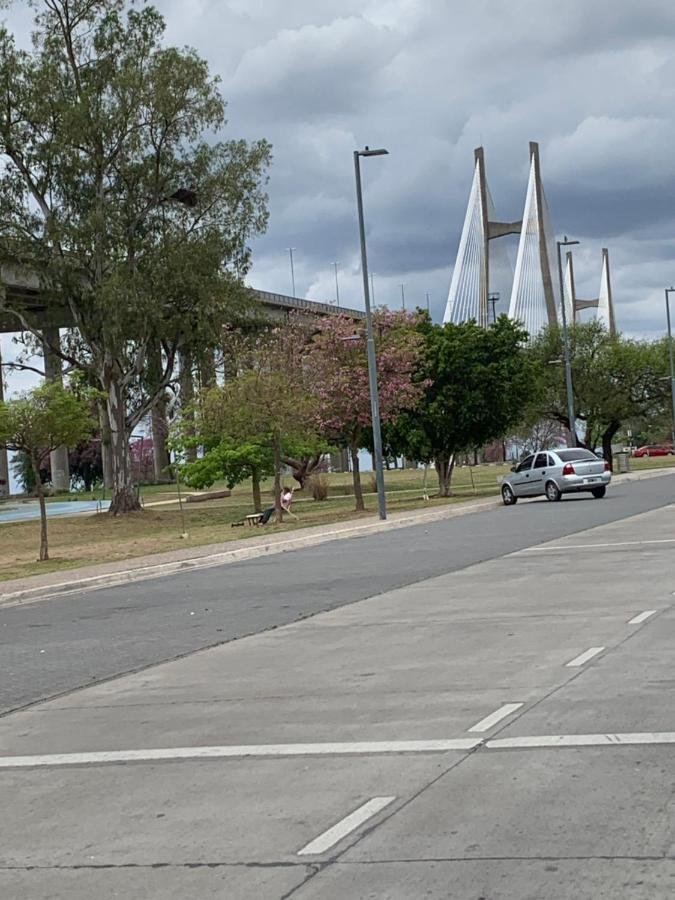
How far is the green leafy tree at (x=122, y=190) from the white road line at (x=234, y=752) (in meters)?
39.1

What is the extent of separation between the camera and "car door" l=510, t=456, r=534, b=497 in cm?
4350

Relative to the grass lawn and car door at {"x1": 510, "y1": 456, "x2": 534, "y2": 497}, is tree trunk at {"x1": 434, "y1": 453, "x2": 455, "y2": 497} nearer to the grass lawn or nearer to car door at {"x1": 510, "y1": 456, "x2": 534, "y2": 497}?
the grass lawn

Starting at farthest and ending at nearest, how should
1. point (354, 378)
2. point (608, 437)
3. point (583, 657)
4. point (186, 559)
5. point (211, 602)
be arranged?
point (608, 437)
point (354, 378)
point (186, 559)
point (211, 602)
point (583, 657)

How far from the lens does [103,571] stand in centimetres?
2394

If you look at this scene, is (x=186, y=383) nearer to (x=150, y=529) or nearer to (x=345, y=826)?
(x=150, y=529)

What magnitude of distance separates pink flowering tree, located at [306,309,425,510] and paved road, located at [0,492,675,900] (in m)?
32.2

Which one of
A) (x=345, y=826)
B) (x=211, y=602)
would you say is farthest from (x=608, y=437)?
(x=345, y=826)

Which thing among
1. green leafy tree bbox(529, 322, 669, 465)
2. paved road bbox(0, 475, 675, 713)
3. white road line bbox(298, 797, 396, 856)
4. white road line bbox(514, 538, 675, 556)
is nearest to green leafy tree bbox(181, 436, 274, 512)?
paved road bbox(0, 475, 675, 713)

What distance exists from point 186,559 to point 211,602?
8.31 m

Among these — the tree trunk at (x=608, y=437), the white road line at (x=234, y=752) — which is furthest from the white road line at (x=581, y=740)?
the tree trunk at (x=608, y=437)

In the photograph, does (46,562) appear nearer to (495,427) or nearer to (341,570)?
(341,570)

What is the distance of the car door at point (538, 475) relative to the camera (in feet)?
141

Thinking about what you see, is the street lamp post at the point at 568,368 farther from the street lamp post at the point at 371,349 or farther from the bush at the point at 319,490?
the street lamp post at the point at 371,349

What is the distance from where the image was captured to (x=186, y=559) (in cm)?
2562
